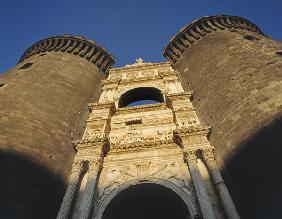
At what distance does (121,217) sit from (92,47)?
12.7 m

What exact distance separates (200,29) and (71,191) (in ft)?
44.2

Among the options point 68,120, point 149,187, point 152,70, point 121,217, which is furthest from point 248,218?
point 152,70

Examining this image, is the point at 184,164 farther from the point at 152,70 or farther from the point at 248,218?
the point at 152,70

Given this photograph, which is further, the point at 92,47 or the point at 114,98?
the point at 92,47

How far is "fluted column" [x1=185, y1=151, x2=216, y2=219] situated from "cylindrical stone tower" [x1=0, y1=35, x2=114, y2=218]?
4583 mm

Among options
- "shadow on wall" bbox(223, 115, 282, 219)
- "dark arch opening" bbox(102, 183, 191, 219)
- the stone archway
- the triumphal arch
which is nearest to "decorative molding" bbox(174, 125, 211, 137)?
the triumphal arch

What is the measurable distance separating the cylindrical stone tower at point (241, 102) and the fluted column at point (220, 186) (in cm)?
79

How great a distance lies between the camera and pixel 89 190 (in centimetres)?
966

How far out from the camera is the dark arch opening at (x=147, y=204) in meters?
10.3

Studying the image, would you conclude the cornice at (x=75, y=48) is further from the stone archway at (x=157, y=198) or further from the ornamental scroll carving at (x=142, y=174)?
the stone archway at (x=157, y=198)

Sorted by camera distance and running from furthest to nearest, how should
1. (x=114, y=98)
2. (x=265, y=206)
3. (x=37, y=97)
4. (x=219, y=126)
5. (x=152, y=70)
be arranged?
1. (x=152, y=70)
2. (x=114, y=98)
3. (x=37, y=97)
4. (x=219, y=126)
5. (x=265, y=206)

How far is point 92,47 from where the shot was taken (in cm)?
2081

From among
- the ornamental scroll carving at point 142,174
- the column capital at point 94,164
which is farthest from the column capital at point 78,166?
the ornamental scroll carving at point 142,174

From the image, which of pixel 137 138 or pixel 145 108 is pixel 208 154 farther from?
pixel 145 108
